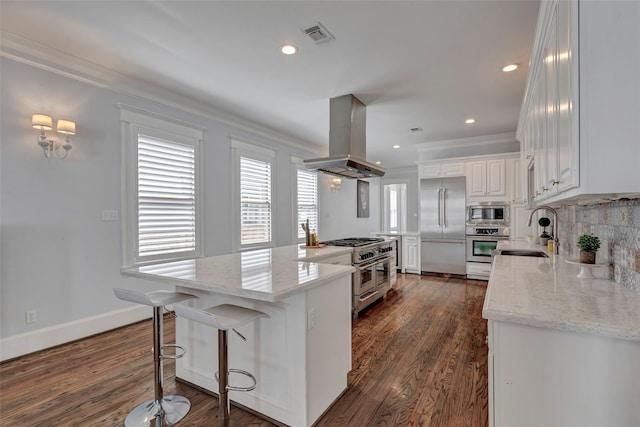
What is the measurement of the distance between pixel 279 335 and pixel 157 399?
87 cm

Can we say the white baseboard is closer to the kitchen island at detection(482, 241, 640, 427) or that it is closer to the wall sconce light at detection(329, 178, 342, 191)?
the kitchen island at detection(482, 241, 640, 427)

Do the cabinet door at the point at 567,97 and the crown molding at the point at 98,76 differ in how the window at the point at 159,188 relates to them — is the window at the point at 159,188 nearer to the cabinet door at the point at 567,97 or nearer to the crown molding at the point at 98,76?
the crown molding at the point at 98,76

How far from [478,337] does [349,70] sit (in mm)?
2931

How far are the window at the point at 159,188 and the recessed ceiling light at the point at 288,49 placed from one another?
1828mm

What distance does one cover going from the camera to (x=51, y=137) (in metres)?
2.76

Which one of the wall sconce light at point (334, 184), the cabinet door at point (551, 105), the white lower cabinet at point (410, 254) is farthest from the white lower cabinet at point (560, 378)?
the wall sconce light at point (334, 184)

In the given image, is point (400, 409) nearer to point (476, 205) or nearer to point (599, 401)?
point (599, 401)

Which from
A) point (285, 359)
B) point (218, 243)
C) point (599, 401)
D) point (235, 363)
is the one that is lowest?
point (235, 363)

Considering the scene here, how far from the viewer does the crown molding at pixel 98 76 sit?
2.57 m

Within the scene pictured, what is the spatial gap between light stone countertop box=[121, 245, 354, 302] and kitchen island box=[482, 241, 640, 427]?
2.86 feet

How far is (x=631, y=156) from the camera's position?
1.04m

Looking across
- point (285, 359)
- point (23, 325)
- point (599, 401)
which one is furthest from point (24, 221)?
point (599, 401)

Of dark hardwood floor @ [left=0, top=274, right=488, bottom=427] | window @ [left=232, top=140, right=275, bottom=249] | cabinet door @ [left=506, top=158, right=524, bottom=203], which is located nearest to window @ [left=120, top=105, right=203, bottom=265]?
window @ [left=232, top=140, right=275, bottom=249]

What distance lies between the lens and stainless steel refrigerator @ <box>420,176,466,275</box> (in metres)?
5.65
